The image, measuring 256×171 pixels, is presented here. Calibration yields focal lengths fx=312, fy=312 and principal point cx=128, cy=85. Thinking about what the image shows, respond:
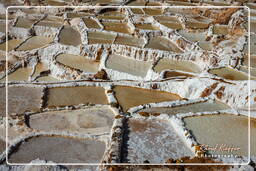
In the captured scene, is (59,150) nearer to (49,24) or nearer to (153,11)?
(49,24)

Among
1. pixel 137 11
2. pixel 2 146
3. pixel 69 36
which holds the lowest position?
pixel 2 146

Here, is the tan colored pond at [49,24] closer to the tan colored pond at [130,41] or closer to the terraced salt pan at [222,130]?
the tan colored pond at [130,41]

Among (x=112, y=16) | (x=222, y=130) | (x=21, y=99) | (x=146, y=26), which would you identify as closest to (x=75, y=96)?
(x=21, y=99)

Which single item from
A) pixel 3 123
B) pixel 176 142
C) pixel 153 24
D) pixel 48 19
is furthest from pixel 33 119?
pixel 48 19

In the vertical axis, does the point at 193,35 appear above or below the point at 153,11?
below

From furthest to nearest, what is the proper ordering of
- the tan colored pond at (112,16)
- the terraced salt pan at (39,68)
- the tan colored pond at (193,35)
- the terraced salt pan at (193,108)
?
1. the tan colored pond at (112,16)
2. the tan colored pond at (193,35)
3. the terraced salt pan at (39,68)
4. the terraced salt pan at (193,108)

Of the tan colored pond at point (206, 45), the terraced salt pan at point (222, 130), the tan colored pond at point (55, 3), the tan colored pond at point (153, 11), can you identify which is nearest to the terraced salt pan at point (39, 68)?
the tan colored pond at point (206, 45)
